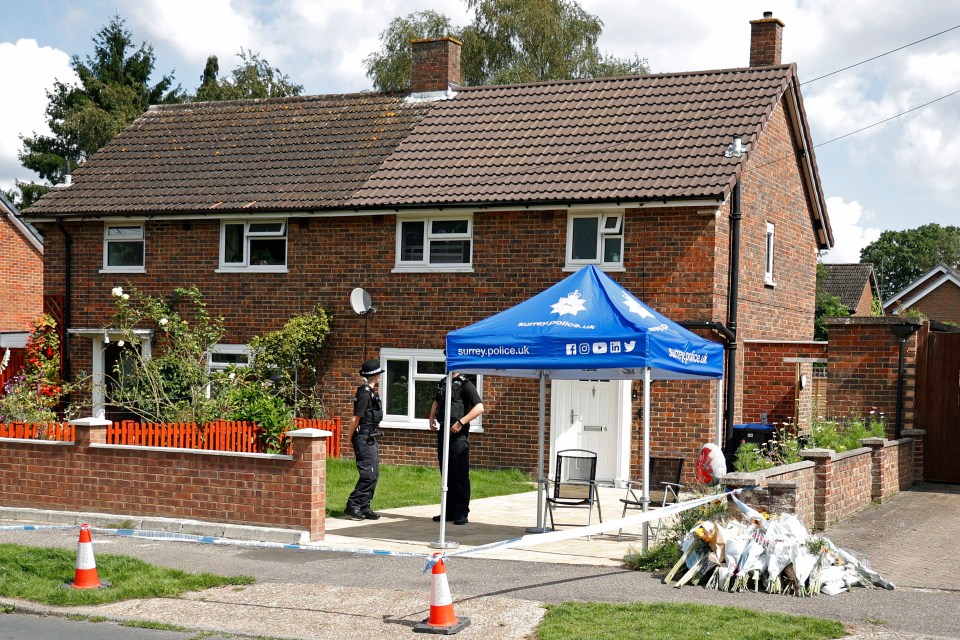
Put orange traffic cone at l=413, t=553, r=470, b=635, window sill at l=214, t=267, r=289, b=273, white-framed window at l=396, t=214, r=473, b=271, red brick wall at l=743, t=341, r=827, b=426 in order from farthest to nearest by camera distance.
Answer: window sill at l=214, t=267, r=289, b=273 < white-framed window at l=396, t=214, r=473, b=271 < red brick wall at l=743, t=341, r=827, b=426 < orange traffic cone at l=413, t=553, r=470, b=635

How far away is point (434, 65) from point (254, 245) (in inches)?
207

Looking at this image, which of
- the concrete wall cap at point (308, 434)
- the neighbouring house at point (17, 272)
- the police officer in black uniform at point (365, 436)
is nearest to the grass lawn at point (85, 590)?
the concrete wall cap at point (308, 434)

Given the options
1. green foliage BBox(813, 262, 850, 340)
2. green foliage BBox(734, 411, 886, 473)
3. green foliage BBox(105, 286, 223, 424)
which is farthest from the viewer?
green foliage BBox(813, 262, 850, 340)

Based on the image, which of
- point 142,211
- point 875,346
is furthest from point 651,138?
point 142,211

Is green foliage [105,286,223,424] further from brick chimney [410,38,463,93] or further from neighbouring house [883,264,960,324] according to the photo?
neighbouring house [883,264,960,324]

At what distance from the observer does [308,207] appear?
19.7 m

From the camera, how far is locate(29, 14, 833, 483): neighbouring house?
1777 cm

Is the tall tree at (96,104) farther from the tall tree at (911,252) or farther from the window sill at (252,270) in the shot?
the tall tree at (911,252)

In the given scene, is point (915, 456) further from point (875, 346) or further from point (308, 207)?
point (308, 207)

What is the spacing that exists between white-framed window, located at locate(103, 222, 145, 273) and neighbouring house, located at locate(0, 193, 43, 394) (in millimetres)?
12208

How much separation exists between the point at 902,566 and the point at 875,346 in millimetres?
6780

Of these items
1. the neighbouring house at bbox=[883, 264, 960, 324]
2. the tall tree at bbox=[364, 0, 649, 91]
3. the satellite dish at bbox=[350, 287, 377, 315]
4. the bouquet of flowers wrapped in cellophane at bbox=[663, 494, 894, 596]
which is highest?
the tall tree at bbox=[364, 0, 649, 91]

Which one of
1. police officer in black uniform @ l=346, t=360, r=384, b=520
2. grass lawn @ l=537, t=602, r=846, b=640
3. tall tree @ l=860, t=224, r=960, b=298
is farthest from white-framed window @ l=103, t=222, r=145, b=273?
tall tree @ l=860, t=224, r=960, b=298

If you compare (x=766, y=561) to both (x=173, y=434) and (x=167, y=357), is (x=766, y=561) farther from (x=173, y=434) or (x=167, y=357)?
(x=167, y=357)
